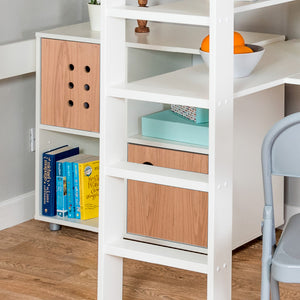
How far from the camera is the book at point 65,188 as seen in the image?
3.20 meters

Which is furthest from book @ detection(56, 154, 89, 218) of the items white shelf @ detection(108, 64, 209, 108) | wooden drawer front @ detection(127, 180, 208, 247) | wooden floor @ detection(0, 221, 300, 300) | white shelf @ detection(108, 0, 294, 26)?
white shelf @ detection(108, 0, 294, 26)

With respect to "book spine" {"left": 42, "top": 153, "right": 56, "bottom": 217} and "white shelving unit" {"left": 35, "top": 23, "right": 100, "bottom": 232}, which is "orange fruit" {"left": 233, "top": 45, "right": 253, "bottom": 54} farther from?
"book spine" {"left": 42, "top": 153, "right": 56, "bottom": 217}

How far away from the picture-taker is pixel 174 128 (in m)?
2.94

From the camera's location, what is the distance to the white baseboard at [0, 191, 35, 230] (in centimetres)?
323

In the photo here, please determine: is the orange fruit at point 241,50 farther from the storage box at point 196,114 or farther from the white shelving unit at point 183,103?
the storage box at point 196,114

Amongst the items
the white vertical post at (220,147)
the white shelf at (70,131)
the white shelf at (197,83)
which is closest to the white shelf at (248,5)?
the white vertical post at (220,147)

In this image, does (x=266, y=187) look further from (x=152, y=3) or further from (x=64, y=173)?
(x=152, y=3)

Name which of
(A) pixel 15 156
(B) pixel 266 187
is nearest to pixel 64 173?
(A) pixel 15 156

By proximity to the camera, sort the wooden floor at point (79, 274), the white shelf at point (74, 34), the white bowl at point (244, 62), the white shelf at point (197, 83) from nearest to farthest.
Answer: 1. the white shelf at point (197, 83)
2. the white bowl at point (244, 62)
3. the wooden floor at point (79, 274)
4. the white shelf at point (74, 34)

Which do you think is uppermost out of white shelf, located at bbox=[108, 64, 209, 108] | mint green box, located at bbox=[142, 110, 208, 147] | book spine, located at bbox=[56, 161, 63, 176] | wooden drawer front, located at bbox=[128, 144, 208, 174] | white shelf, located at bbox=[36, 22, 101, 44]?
white shelf, located at bbox=[36, 22, 101, 44]

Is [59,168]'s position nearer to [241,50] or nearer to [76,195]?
[76,195]

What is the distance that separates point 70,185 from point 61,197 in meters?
0.07

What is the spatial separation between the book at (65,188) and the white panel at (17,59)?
41 cm

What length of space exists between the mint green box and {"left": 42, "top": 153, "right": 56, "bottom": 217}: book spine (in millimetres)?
450
